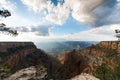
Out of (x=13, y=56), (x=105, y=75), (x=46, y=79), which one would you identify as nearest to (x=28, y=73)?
(x=46, y=79)

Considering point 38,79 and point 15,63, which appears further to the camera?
point 15,63

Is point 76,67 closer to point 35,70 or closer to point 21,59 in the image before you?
point 21,59

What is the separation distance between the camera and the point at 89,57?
624 ft

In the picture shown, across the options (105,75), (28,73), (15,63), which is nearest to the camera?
(28,73)

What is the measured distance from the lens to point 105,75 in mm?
63750

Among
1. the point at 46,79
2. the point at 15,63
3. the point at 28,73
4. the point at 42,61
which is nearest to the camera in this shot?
the point at 28,73

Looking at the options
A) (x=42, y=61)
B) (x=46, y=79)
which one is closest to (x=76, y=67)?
(x=42, y=61)

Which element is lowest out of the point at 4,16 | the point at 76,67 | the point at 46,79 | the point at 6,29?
the point at 76,67

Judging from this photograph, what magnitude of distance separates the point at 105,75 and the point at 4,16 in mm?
43319

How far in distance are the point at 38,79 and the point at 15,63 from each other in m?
149

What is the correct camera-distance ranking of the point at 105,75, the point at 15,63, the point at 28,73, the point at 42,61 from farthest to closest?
the point at 42,61, the point at 15,63, the point at 105,75, the point at 28,73

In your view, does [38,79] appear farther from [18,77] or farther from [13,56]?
[13,56]

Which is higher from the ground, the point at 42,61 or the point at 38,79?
the point at 38,79

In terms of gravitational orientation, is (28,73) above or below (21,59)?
above
